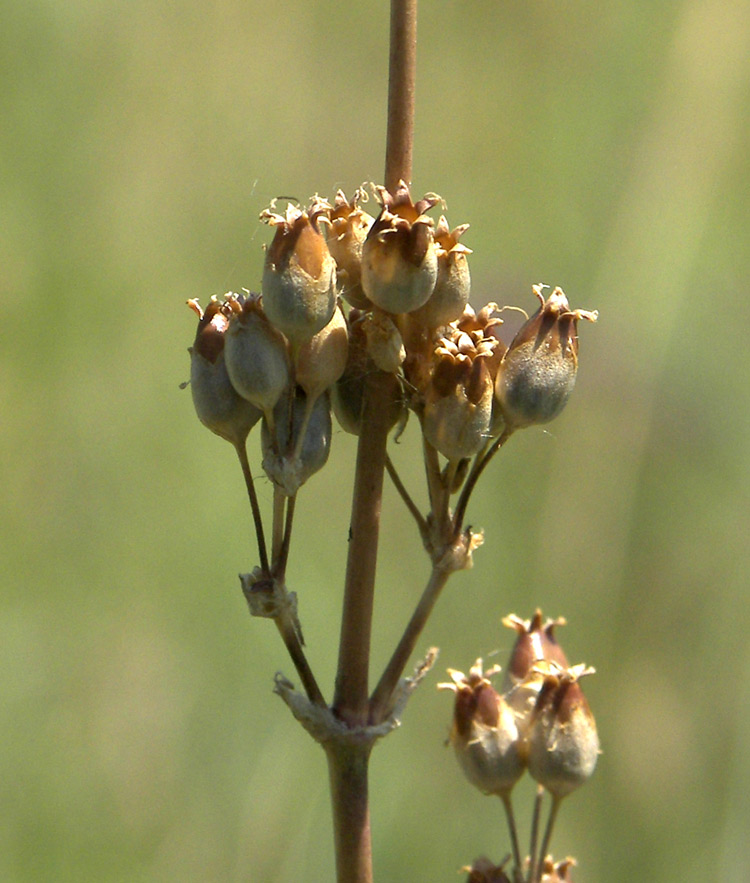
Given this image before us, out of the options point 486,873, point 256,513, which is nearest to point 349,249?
point 256,513

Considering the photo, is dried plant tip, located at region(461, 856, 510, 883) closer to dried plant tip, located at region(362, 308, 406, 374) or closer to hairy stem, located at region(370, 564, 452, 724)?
hairy stem, located at region(370, 564, 452, 724)

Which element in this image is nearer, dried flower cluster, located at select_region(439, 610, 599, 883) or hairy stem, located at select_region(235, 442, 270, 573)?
hairy stem, located at select_region(235, 442, 270, 573)

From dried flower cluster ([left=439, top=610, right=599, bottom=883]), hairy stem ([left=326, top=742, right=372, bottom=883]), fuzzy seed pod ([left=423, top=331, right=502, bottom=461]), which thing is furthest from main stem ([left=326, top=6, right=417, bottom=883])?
dried flower cluster ([left=439, top=610, right=599, bottom=883])

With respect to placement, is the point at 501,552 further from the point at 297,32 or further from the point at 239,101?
the point at 297,32

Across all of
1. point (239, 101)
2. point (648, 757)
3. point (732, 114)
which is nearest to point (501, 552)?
point (648, 757)

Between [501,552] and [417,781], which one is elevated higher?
[501,552]

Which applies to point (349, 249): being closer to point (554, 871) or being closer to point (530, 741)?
point (530, 741)

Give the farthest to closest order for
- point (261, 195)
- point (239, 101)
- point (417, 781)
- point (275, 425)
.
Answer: point (239, 101) < point (261, 195) < point (417, 781) < point (275, 425)
